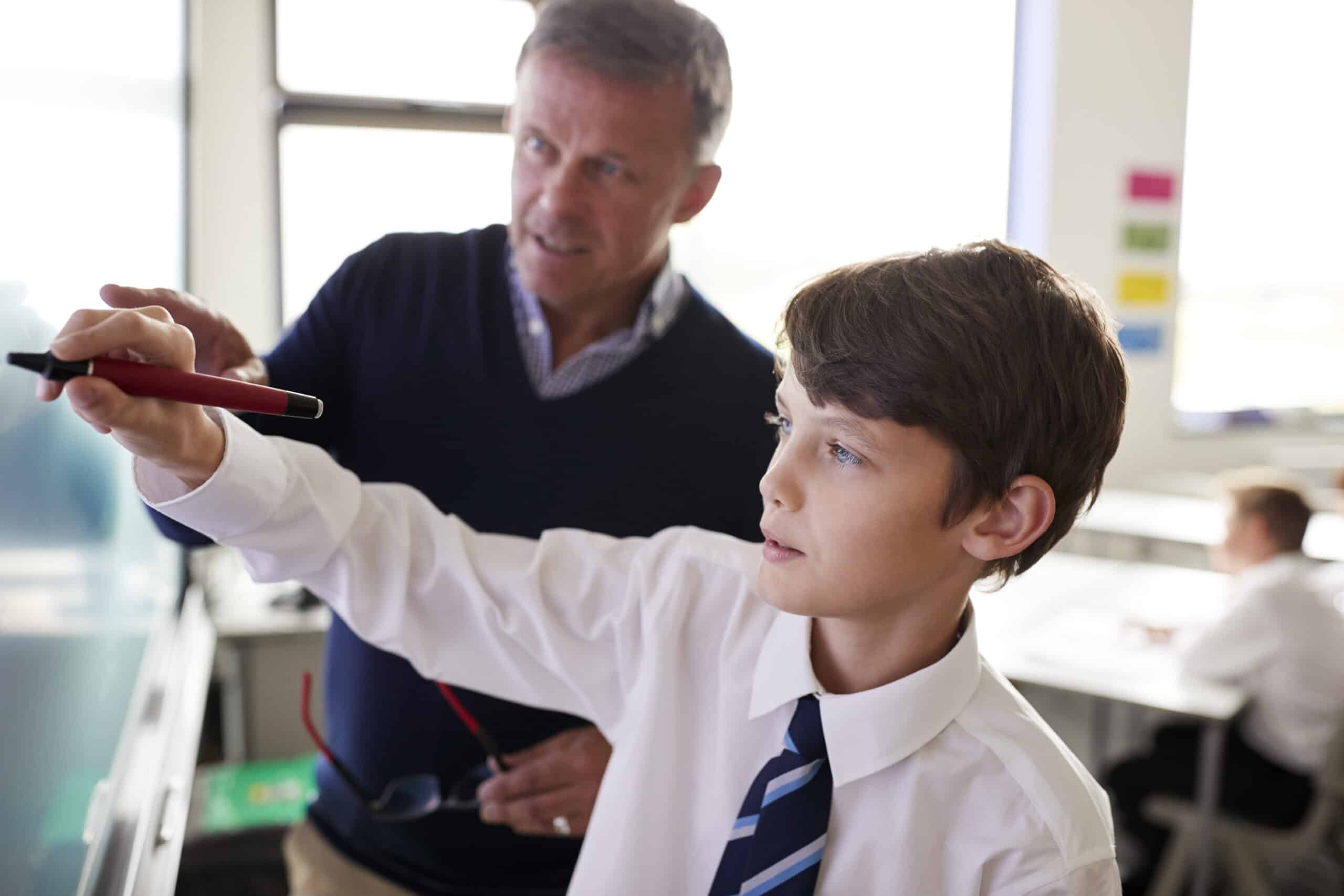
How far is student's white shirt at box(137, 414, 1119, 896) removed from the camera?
902 mm

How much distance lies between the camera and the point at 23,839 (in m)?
0.78

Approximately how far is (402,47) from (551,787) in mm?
3366

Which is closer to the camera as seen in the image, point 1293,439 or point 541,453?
point 541,453

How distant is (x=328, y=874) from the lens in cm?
143

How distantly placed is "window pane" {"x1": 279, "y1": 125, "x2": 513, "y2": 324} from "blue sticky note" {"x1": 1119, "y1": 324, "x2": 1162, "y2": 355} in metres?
3.06

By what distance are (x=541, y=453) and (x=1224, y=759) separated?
240 cm

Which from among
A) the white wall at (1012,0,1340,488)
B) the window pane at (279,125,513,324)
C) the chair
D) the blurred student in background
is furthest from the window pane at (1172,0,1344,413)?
the window pane at (279,125,513,324)

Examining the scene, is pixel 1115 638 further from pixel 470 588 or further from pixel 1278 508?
pixel 470 588

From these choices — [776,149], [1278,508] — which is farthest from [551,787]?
[776,149]

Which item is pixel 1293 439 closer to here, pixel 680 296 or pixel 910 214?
pixel 910 214

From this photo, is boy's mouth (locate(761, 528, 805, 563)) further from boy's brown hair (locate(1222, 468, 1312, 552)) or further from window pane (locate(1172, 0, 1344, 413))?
window pane (locate(1172, 0, 1344, 413))

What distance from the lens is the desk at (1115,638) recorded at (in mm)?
2736

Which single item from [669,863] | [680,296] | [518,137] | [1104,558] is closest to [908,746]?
[669,863]

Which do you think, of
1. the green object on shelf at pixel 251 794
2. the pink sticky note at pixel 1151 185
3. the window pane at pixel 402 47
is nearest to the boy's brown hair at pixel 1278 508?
the pink sticky note at pixel 1151 185
